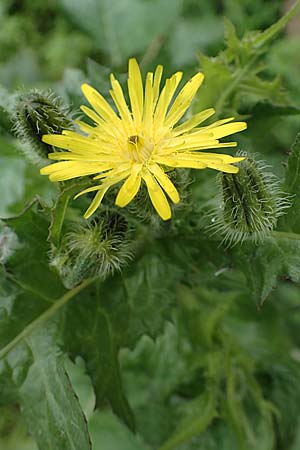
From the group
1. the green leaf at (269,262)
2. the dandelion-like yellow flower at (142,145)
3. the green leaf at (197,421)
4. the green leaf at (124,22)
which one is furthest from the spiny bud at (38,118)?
the green leaf at (124,22)

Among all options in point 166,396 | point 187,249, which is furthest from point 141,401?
point 187,249

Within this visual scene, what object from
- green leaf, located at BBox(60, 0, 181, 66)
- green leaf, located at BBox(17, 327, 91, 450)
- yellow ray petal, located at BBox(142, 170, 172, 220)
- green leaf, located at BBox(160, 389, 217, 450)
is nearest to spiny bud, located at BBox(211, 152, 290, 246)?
yellow ray petal, located at BBox(142, 170, 172, 220)

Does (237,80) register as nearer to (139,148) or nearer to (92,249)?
(139,148)

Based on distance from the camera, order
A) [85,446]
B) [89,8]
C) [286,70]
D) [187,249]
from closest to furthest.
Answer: [85,446] → [187,249] → [286,70] → [89,8]

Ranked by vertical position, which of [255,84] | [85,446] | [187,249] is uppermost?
[255,84]

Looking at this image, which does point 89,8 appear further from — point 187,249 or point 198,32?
point 187,249

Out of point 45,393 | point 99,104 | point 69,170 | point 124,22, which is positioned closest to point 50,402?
point 45,393

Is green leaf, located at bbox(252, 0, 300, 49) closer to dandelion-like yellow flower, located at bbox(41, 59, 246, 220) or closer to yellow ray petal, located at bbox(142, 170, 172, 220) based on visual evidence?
dandelion-like yellow flower, located at bbox(41, 59, 246, 220)
